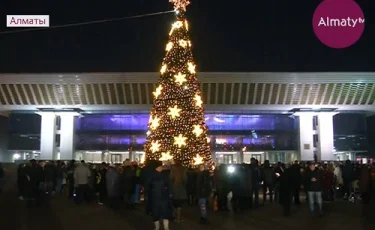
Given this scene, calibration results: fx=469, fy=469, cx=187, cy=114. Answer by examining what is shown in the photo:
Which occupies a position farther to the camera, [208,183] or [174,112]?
[174,112]

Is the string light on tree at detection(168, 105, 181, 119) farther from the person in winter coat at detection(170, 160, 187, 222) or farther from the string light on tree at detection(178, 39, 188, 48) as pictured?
the person in winter coat at detection(170, 160, 187, 222)

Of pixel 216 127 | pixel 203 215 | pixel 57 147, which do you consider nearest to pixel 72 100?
pixel 57 147

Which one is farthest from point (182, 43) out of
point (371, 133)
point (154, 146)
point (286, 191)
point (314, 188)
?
point (371, 133)

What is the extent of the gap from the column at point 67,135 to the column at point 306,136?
22.6m

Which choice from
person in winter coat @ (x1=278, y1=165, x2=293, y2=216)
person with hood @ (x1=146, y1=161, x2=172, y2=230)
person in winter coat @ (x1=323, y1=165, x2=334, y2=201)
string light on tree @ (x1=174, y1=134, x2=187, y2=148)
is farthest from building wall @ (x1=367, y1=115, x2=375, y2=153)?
person with hood @ (x1=146, y1=161, x2=172, y2=230)

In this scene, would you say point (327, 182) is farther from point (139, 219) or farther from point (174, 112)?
point (139, 219)

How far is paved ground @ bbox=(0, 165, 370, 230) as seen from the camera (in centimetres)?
1145

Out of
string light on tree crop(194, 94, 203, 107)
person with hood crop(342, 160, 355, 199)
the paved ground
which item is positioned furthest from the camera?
string light on tree crop(194, 94, 203, 107)

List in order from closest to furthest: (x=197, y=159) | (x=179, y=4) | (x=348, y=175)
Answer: (x=348, y=175) < (x=197, y=159) < (x=179, y=4)

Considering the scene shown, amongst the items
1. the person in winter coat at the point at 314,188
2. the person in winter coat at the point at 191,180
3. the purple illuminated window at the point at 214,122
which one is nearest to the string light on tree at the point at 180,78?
the person in winter coat at the point at 191,180

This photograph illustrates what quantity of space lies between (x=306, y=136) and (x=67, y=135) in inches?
939

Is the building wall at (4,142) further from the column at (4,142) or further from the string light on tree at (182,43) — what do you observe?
the string light on tree at (182,43)

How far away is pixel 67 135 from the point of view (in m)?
46.9

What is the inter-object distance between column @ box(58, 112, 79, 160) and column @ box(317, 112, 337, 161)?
79.9ft
